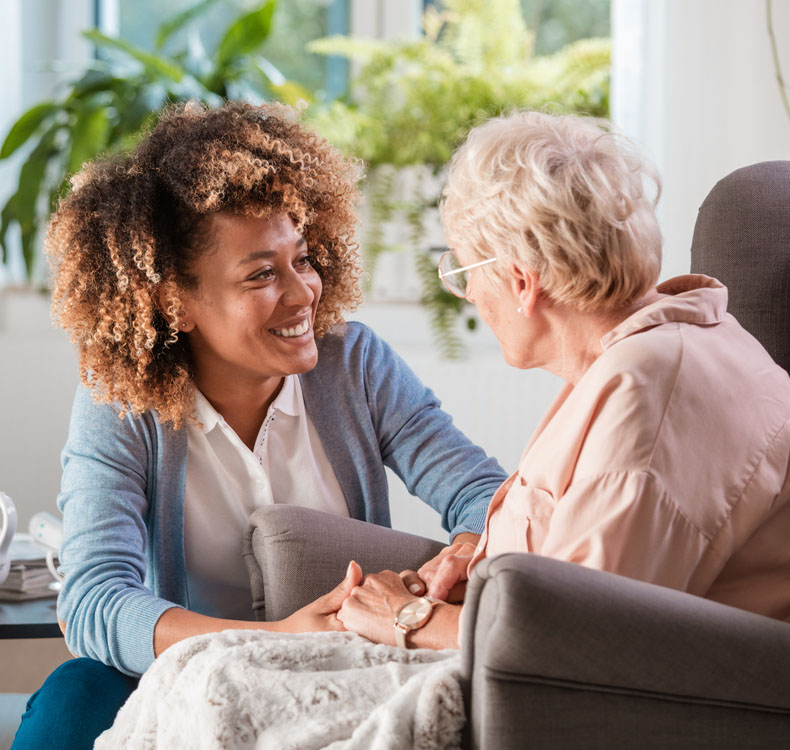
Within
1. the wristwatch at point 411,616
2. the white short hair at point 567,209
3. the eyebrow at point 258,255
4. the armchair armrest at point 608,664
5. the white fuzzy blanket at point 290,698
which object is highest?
the white short hair at point 567,209

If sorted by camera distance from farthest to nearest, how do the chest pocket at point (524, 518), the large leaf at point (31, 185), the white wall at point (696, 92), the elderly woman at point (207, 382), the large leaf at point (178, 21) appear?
the large leaf at point (178, 21) → the large leaf at point (31, 185) → the white wall at point (696, 92) → the elderly woman at point (207, 382) → the chest pocket at point (524, 518)

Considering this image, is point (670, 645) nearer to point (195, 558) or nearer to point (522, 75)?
point (195, 558)

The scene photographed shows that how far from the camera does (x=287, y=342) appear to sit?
1561 millimetres

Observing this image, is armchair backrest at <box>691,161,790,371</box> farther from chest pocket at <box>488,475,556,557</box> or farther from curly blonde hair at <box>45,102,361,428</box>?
curly blonde hair at <box>45,102,361,428</box>

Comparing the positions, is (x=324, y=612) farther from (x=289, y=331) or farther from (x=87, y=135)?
(x=87, y=135)

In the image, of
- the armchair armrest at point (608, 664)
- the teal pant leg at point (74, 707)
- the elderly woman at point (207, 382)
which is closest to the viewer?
the armchair armrest at point (608, 664)

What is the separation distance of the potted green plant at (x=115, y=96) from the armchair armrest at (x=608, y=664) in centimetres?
226

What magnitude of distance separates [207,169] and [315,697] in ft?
2.68

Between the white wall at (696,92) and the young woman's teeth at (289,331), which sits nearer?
the young woman's teeth at (289,331)

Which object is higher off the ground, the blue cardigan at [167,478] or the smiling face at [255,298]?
the smiling face at [255,298]

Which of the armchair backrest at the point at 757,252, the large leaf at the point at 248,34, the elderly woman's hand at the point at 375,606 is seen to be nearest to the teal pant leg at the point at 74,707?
the elderly woman's hand at the point at 375,606

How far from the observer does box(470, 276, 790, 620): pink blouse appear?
1.01 m

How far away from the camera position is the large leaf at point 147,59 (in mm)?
2877

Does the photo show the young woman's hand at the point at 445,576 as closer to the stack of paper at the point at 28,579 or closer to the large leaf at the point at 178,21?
the stack of paper at the point at 28,579
